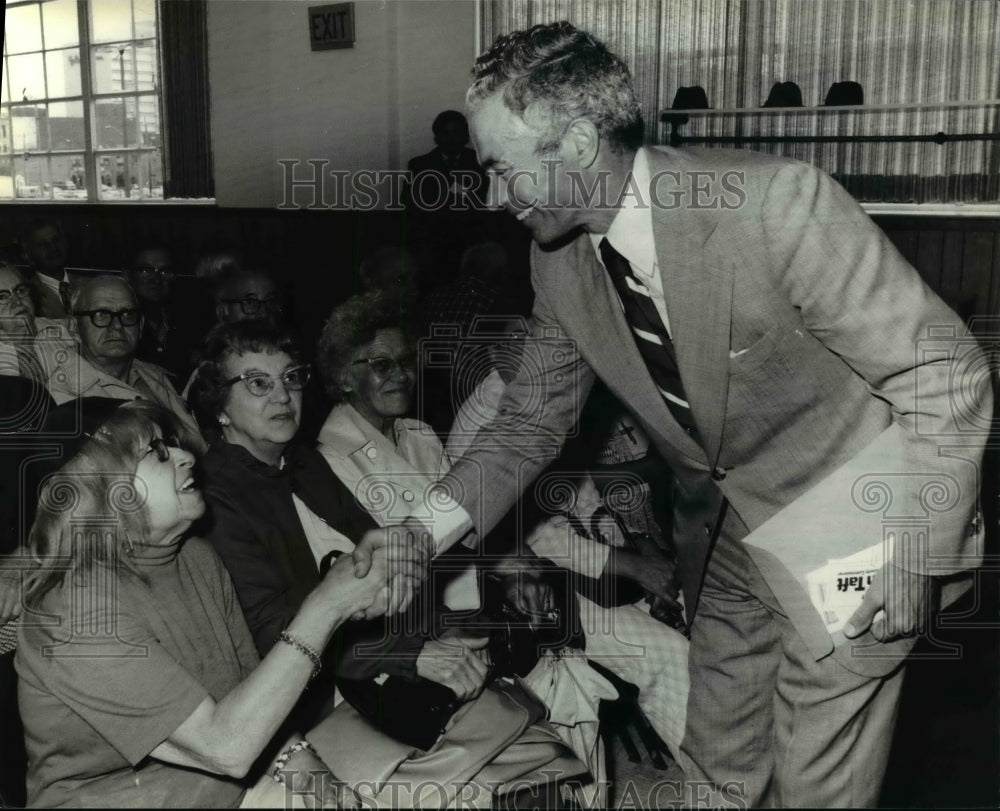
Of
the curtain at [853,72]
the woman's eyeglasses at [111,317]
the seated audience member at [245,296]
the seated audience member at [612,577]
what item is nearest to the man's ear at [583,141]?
the seated audience member at [612,577]

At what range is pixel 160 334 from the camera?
2826 millimetres

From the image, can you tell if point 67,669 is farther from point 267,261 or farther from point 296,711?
point 267,261

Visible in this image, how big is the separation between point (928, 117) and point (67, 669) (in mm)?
4385

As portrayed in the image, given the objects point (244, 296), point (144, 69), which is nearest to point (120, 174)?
point (144, 69)

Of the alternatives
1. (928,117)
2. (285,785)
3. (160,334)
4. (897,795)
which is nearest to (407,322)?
(160,334)

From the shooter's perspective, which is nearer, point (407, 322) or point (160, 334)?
point (407, 322)

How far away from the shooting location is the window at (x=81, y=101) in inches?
81.7

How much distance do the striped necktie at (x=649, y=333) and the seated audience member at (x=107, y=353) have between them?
127cm

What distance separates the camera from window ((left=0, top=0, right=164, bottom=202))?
2076 mm

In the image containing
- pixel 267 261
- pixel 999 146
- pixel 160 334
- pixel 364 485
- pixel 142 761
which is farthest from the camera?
pixel 999 146

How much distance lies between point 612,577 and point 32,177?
1.77 metres

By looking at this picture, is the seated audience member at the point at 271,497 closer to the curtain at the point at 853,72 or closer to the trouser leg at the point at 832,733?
the trouser leg at the point at 832,733

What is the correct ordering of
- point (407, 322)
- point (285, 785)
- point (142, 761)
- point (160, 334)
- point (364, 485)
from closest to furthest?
point (142, 761), point (285, 785), point (364, 485), point (407, 322), point (160, 334)

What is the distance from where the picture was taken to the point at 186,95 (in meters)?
2.50
